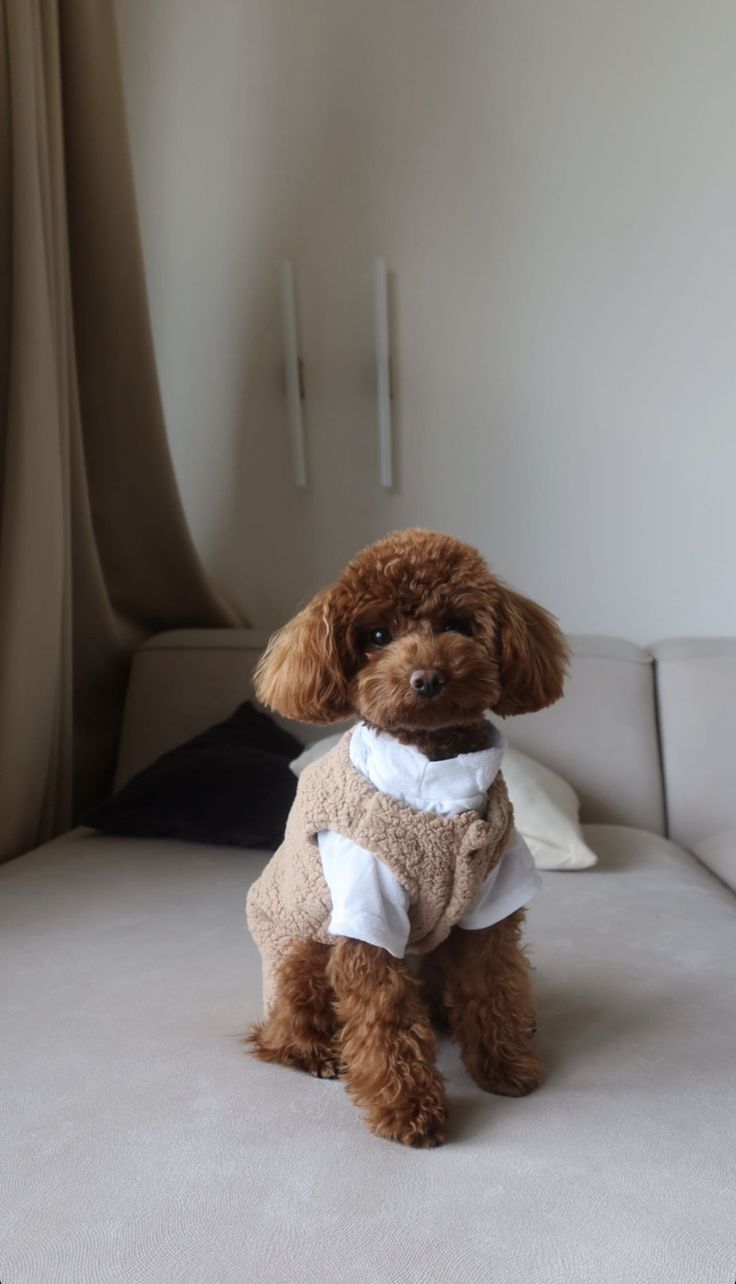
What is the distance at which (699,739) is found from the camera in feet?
7.22

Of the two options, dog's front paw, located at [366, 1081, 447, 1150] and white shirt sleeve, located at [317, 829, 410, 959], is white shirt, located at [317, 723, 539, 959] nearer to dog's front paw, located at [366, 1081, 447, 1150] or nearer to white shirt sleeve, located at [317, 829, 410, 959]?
white shirt sleeve, located at [317, 829, 410, 959]

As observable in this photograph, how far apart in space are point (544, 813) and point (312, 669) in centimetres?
96

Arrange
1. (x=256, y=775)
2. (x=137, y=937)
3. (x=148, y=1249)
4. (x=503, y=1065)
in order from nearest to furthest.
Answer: (x=148, y=1249), (x=503, y=1065), (x=137, y=937), (x=256, y=775)

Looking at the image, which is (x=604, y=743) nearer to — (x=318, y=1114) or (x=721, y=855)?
(x=721, y=855)

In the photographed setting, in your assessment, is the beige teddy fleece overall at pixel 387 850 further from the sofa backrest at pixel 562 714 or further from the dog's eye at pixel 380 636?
the sofa backrest at pixel 562 714

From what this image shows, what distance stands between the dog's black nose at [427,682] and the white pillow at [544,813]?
2.97 ft

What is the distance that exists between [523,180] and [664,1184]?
2.22m

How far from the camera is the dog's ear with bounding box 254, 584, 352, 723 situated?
1.02 meters

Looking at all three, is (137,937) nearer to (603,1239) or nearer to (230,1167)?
(230,1167)

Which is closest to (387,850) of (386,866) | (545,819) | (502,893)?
(386,866)

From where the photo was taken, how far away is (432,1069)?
3.39ft

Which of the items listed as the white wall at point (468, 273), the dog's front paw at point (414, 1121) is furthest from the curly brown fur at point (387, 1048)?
the white wall at point (468, 273)

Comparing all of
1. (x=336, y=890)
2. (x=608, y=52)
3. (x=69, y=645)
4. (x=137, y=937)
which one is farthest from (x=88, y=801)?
(x=608, y=52)

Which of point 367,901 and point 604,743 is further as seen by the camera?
point 604,743
